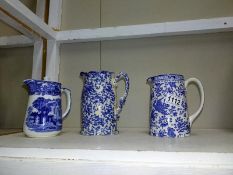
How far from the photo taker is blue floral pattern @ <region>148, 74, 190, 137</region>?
0.50 m

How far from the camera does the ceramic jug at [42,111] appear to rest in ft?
1.65

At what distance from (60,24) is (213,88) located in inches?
20.1

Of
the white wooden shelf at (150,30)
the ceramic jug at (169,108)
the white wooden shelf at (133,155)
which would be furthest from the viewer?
the white wooden shelf at (150,30)

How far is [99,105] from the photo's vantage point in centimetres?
54

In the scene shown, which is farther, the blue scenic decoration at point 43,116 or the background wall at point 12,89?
the background wall at point 12,89

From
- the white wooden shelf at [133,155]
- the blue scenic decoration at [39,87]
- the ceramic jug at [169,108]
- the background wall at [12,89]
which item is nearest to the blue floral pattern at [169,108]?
the ceramic jug at [169,108]

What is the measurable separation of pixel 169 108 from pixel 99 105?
0.16 metres

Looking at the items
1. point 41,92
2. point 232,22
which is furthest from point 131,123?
point 232,22

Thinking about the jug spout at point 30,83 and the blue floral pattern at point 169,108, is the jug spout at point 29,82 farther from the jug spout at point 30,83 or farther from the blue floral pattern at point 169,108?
the blue floral pattern at point 169,108

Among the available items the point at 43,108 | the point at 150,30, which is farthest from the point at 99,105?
the point at 150,30

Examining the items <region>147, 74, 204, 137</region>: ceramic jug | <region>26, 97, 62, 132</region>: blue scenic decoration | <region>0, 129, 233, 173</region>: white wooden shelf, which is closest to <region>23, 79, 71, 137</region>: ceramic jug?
<region>26, 97, 62, 132</region>: blue scenic decoration

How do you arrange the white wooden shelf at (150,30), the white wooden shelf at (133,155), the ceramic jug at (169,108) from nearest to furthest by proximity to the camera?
the white wooden shelf at (133,155), the ceramic jug at (169,108), the white wooden shelf at (150,30)

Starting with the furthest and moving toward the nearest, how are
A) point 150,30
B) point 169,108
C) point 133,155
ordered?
point 150,30
point 169,108
point 133,155

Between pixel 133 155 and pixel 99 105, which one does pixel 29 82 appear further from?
pixel 133 155
